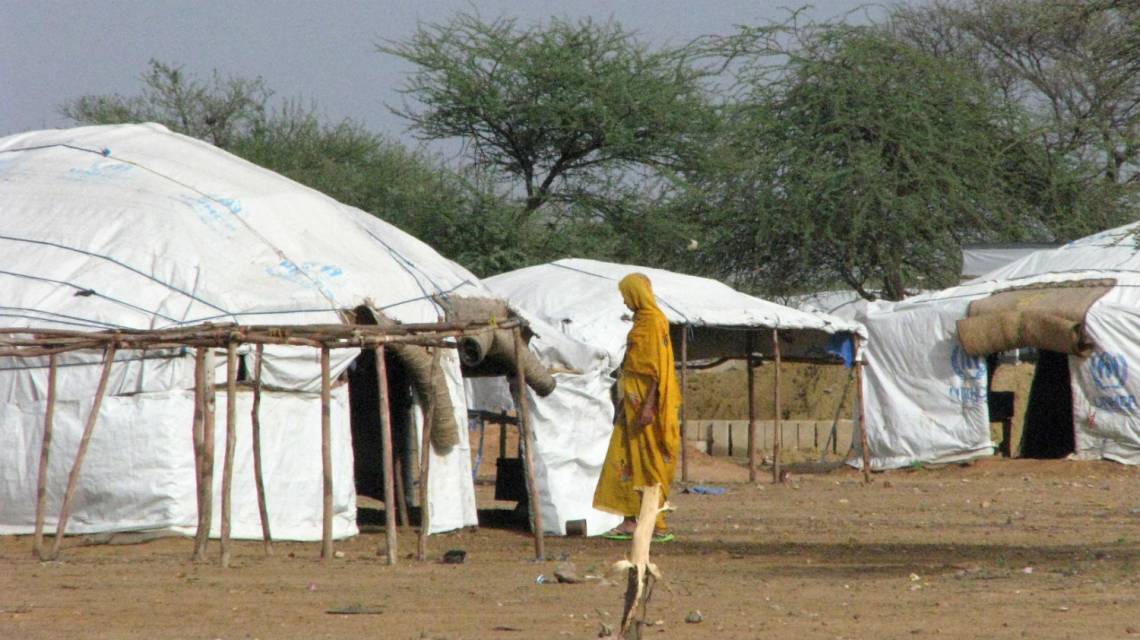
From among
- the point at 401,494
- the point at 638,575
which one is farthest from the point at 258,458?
the point at 638,575

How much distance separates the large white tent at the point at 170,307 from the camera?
380 inches

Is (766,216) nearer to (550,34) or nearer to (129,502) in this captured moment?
(550,34)

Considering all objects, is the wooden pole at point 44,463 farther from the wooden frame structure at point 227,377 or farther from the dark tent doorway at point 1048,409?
the dark tent doorway at point 1048,409

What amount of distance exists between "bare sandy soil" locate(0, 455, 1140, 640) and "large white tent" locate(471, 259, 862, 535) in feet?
1.89

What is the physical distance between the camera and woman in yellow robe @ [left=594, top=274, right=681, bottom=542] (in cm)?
635

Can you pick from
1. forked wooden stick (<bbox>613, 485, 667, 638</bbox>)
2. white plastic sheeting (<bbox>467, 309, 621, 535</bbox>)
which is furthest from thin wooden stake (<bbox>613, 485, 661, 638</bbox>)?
white plastic sheeting (<bbox>467, 309, 621, 535</bbox>)

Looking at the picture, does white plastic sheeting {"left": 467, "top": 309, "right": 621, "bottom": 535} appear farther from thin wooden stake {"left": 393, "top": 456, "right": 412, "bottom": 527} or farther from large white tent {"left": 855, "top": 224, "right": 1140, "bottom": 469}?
large white tent {"left": 855, "top": 224, "right": 1140, "bottom": 469}

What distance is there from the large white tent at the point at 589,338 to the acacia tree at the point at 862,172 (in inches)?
151

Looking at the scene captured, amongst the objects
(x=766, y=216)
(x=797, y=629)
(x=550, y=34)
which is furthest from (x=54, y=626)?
(x=550, y=34)

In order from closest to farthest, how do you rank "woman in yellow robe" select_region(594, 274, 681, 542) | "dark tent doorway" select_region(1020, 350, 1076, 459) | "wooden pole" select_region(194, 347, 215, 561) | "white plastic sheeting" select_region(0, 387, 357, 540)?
1. "woman in yellow robe" select_region(594, 274, 681, 542)
2. "wooden pole" select_region(194, 347, 215, 561)
3. "white plastic sheeting" select_region(0, 387, 357, 540)
4. "dark tent doorway" select_region(1020, 350, 1076, 459)

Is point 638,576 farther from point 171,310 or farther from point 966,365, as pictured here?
point 966,365

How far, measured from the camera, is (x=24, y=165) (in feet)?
37.3

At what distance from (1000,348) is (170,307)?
10.9 meters

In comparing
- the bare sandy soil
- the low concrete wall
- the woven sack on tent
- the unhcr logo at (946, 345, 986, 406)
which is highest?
the woven sack on tent
